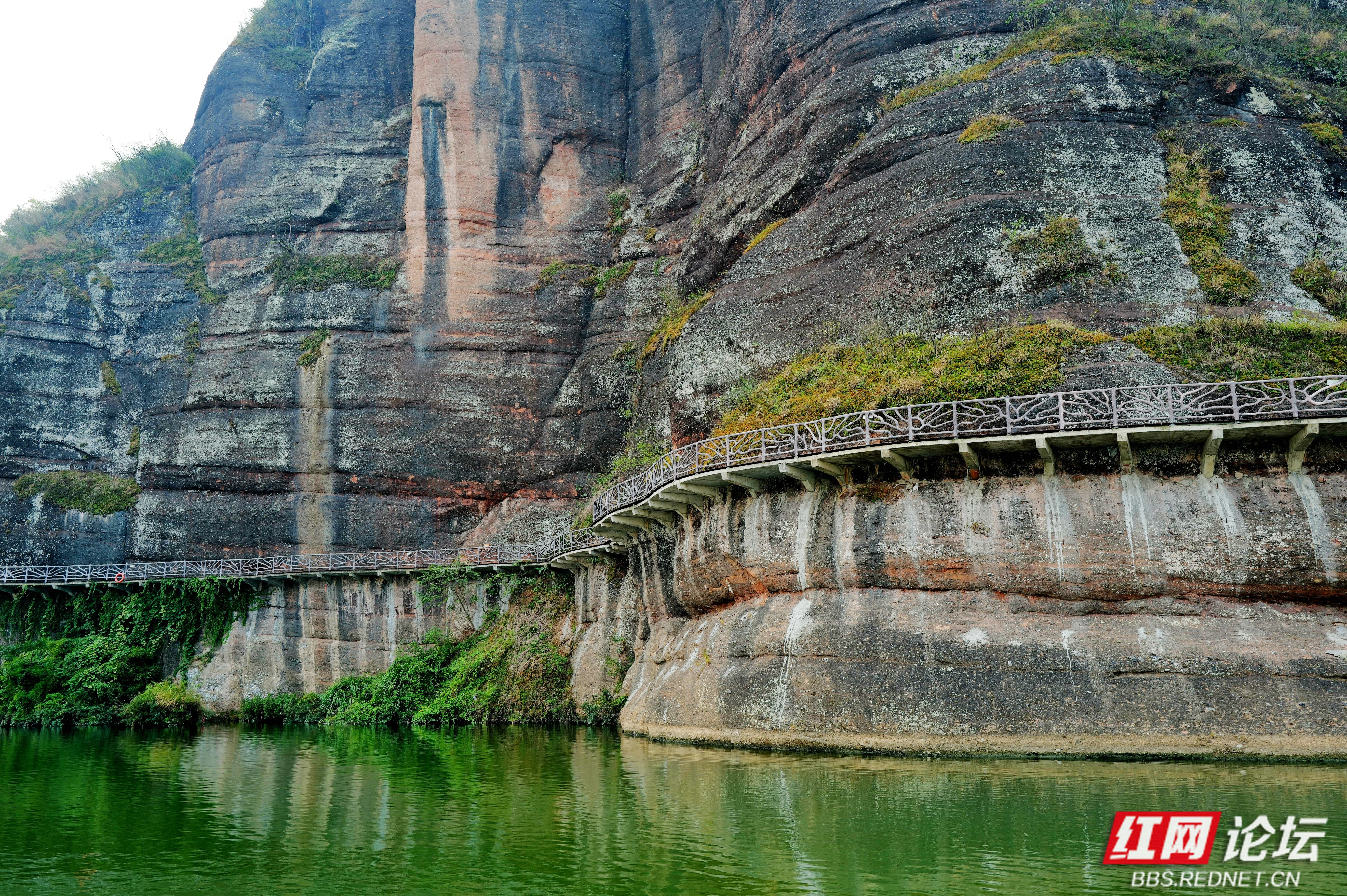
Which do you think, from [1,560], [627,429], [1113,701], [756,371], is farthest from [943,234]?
[1,560]

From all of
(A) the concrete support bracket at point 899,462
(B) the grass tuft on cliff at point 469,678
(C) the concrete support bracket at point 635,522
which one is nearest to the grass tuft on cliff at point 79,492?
(B) the grass tuft on cliff at point 469,678

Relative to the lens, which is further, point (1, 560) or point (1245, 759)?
point (1, 560)

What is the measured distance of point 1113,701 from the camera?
1777cm

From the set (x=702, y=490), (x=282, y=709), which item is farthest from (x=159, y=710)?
(x=702, y=490)

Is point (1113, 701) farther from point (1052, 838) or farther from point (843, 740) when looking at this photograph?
point (1052, 838)

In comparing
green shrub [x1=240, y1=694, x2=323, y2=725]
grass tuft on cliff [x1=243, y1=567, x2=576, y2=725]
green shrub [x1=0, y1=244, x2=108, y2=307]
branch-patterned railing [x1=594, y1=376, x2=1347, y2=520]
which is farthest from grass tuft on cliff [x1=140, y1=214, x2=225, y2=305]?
branch-patterned railing [x1=594, y1=376, x2=1347, y2=520]

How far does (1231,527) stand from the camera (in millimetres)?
18562

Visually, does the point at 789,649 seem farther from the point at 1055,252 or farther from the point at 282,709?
the point at 282,709

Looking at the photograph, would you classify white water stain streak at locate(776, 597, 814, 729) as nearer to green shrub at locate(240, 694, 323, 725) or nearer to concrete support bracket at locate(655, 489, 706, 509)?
concrete support bracket at locate(655, 489, 706, 509)

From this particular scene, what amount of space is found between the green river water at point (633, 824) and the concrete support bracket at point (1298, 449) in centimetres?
580

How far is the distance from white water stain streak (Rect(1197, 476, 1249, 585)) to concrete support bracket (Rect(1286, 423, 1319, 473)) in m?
1.19

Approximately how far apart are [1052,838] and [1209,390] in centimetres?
1248

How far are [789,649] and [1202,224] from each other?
48.2ft

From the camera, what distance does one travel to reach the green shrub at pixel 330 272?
45.2 metres
